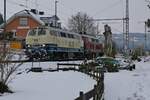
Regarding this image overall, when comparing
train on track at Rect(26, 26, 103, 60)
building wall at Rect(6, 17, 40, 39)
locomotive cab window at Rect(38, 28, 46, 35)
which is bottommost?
train on track at Rect(26, 26, 103, 60)

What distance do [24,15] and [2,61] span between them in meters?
63.5

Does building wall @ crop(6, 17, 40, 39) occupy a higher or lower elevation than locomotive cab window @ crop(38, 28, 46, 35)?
higher

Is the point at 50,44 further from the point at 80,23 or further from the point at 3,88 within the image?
the point at 80,23

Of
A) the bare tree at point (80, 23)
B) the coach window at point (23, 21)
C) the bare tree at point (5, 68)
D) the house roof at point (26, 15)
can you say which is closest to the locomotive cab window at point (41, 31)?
the bare tree at point (5, 68)

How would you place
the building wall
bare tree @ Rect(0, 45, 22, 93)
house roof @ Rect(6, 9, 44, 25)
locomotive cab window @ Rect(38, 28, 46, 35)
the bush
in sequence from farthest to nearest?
the building wall < house roof @ Rect(6, 9, 44, 25) < locomotive cab window @ Rect(38, 28, 46, 35) < bare tree @ Rect(0, 45, 22, 93) < the bush

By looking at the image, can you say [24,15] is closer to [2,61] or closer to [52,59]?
[52,59]

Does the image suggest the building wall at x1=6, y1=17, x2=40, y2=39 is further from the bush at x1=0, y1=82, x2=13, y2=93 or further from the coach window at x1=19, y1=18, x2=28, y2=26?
the bush at x1=0, y1=82, x2=13, y2=93

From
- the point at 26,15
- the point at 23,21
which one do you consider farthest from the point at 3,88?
the point at 23,21

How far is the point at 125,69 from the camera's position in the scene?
4391 centimetres

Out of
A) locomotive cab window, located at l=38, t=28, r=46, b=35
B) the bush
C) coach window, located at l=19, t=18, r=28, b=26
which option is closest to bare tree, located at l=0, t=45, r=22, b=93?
the bush

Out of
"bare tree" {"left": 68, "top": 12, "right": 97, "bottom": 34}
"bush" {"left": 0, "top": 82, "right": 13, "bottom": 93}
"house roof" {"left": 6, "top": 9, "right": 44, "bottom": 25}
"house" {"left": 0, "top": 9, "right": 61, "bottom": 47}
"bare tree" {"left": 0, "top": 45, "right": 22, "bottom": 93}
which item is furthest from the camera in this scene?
"bare tree" {"left": 68, "top": 12, "right": 97, "bottom": 34}

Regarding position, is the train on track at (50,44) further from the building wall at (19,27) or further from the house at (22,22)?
the building wall at (19,27)

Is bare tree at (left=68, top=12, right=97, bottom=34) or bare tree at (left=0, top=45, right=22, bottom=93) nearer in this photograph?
bare tree at (left=0, top=45, right=22, bottom=93)

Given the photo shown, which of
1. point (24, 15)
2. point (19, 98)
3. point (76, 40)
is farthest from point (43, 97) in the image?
point (24, 15)
